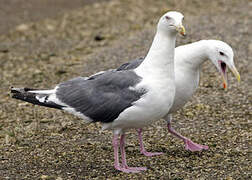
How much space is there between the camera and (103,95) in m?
5.50

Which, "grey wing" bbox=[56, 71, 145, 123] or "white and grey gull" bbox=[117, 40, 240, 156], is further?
"white and grey gull" bbox=[117, 40, 240, 156]

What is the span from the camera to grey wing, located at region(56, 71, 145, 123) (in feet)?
17.6

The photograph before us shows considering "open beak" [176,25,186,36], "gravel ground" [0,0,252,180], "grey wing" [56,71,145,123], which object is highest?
"open beak" [176,25,186,36]

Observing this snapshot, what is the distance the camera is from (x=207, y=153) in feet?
19.9

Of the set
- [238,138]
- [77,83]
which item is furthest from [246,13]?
[77,83]

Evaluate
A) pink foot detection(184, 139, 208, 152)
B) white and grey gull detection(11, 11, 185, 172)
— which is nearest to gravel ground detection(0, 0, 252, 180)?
pink foot detection(184, 139, 208, 152)

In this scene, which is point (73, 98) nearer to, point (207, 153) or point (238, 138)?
point (207, 153)

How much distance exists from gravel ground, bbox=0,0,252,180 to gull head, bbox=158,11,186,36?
4.64 ft

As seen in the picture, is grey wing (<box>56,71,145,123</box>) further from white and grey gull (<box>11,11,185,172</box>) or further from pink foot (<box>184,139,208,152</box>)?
pink foot (<box>184,139,208,152</box>)

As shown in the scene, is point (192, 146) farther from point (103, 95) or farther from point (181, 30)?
point (181, 30)

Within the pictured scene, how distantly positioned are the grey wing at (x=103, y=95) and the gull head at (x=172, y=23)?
55 cm

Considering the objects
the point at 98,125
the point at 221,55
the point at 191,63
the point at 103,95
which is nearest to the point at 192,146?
the point at 191,63

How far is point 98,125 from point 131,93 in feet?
6.27

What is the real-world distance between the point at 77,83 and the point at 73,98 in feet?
0.65
